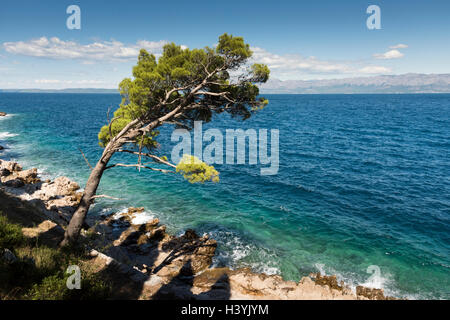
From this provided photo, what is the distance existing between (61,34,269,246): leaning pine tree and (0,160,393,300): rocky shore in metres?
3.83

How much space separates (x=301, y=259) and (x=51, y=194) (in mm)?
27127

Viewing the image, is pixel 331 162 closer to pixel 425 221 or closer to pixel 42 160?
pixel 425 221

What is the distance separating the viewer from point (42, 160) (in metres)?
41.5

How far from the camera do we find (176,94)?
1502 cm

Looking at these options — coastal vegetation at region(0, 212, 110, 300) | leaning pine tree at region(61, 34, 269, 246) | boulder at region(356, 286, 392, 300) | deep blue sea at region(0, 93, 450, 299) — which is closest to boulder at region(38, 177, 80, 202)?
deep blue sea at region(0, 93, 450, 299)

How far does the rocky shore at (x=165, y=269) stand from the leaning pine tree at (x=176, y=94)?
3.83 metres

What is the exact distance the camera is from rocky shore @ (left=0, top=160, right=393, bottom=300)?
38.6ft

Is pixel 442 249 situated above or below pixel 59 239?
below

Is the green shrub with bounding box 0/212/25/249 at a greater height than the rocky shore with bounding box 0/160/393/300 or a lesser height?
greater

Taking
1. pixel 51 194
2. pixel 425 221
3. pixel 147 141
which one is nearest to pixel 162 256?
pixel 147 141

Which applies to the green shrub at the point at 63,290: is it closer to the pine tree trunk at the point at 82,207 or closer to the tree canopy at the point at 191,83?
the pine tree trunk at the point at 82,207

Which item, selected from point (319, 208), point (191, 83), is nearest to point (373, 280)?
point (319, 208)

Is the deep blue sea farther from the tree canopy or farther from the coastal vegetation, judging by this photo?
the tree canopy

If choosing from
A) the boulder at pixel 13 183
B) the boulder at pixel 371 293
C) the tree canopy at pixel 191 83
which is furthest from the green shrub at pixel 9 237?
the boulder at pixel 13 183
